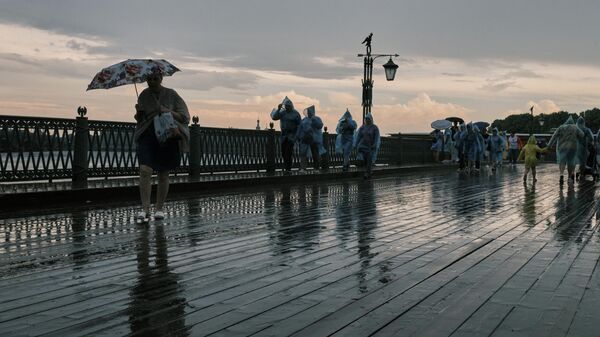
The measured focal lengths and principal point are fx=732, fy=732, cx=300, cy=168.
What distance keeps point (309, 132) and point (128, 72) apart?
1434 centimetres

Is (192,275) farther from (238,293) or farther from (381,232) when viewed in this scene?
(381,232)

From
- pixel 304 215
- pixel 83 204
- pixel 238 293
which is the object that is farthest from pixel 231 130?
pixel 238 293

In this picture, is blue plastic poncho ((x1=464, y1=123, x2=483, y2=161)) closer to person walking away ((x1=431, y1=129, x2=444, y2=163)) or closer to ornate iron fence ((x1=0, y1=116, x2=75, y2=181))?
person walking away ((x1=431, y1=129, x2=444, y2=163))

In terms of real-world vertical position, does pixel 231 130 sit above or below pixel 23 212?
above

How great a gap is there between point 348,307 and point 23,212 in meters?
7.16

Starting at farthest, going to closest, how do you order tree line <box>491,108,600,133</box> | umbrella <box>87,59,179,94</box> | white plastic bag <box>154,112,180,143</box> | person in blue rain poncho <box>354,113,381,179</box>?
tree line <box>491,108,600,133</box>, person in blue rain poncho <box>354,113,381,179</box>, umbrella <box>87,59,179,94</box>, white plastic bag <box>154,112,180,143</box>

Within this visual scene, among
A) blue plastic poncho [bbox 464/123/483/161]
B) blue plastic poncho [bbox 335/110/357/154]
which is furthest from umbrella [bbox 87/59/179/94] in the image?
blue plastic poncho [bbox 464/123/483/161]

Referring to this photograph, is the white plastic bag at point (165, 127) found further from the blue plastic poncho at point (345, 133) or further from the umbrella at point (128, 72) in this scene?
the blue plastic poncho at point (345, 133)

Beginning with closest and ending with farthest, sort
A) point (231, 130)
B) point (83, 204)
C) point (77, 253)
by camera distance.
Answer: point (77, 253) < point (83, 204) < point (231, 130)

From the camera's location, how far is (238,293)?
4879mm

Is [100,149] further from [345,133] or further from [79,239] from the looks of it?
[345,133]

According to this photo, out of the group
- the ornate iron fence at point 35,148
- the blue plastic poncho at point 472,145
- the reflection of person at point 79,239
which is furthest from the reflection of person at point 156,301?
the blue plastic poncho at point 472,145

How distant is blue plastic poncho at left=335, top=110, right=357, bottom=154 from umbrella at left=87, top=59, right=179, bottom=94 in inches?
655

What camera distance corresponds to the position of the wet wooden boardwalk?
13.5 feet
